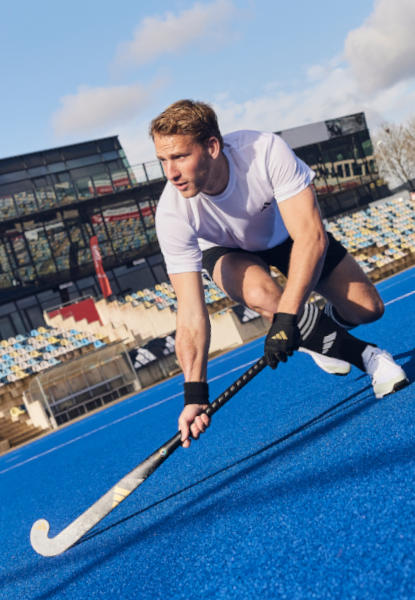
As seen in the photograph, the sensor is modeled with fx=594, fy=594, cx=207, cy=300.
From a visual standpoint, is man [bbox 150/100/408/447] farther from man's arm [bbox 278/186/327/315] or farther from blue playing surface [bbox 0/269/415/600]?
blue playing surface [bbox 0/269/415/600]

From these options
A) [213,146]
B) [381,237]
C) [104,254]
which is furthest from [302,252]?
[104,254]

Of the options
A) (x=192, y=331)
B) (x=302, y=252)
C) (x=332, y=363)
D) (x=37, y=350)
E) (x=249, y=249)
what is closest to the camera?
(x=302, y=252)

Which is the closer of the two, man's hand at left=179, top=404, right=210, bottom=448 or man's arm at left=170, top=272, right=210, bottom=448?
man's hand at left=179, top=404, right=210, bottom=448

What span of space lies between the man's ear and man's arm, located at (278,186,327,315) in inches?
18.6

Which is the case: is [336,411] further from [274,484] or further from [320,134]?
[320,134]

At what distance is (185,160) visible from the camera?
3043 mm

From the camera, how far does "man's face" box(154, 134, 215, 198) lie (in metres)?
3.01

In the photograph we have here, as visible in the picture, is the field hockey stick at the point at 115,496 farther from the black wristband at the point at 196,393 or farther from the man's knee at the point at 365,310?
the man's knee at the point at 365,310

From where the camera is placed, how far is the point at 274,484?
115 inches

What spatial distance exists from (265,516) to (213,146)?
1.84m

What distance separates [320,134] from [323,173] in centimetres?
311

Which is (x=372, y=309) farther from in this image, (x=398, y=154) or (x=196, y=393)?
(x=398, y=154)

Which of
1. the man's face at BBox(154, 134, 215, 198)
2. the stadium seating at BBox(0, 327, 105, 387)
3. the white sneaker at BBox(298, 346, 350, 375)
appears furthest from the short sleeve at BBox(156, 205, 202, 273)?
the stadium seating at BBox(0, 327, 105, 387)

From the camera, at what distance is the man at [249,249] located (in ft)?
10.1
